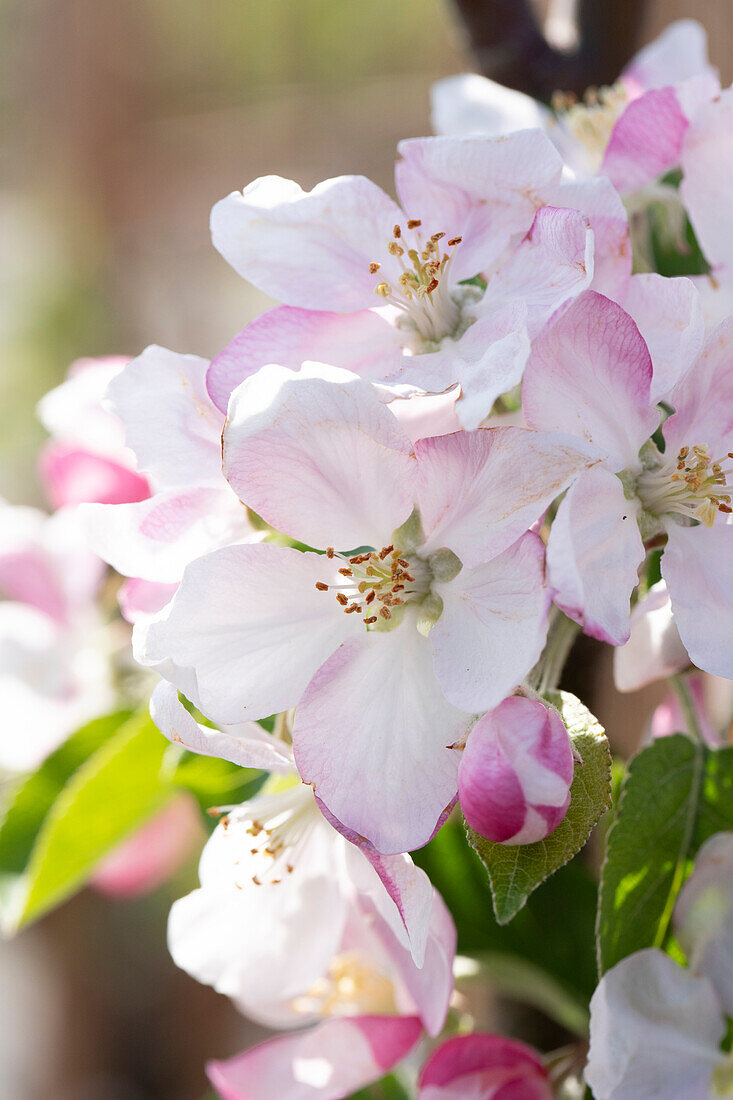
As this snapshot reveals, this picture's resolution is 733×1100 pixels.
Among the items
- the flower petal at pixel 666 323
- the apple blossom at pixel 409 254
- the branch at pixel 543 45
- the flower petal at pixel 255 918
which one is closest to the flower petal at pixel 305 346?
the apple blossom at pixel 409 254

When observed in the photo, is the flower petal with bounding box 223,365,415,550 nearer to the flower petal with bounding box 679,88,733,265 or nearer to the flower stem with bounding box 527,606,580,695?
the flower stem with bounding box 527,606,580,695

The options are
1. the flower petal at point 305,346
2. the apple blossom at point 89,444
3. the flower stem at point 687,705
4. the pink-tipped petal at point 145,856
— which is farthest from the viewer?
the pink-tipped petal at point 145,856

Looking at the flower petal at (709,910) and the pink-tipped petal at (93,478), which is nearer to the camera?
the flower petal at (709,910)

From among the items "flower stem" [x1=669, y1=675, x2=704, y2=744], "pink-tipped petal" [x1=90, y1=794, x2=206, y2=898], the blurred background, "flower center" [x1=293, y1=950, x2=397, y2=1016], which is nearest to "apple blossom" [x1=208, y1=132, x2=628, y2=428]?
"flower stem" [x1=669, y1=675, x2=704, y2=744]

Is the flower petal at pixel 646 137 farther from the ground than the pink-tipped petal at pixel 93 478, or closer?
farther from the ground

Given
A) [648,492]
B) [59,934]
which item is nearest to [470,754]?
[648,492]

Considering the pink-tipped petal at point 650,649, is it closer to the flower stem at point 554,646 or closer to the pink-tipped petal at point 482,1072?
the flower stem at point 554,646

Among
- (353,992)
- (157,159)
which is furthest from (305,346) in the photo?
(157,159)
